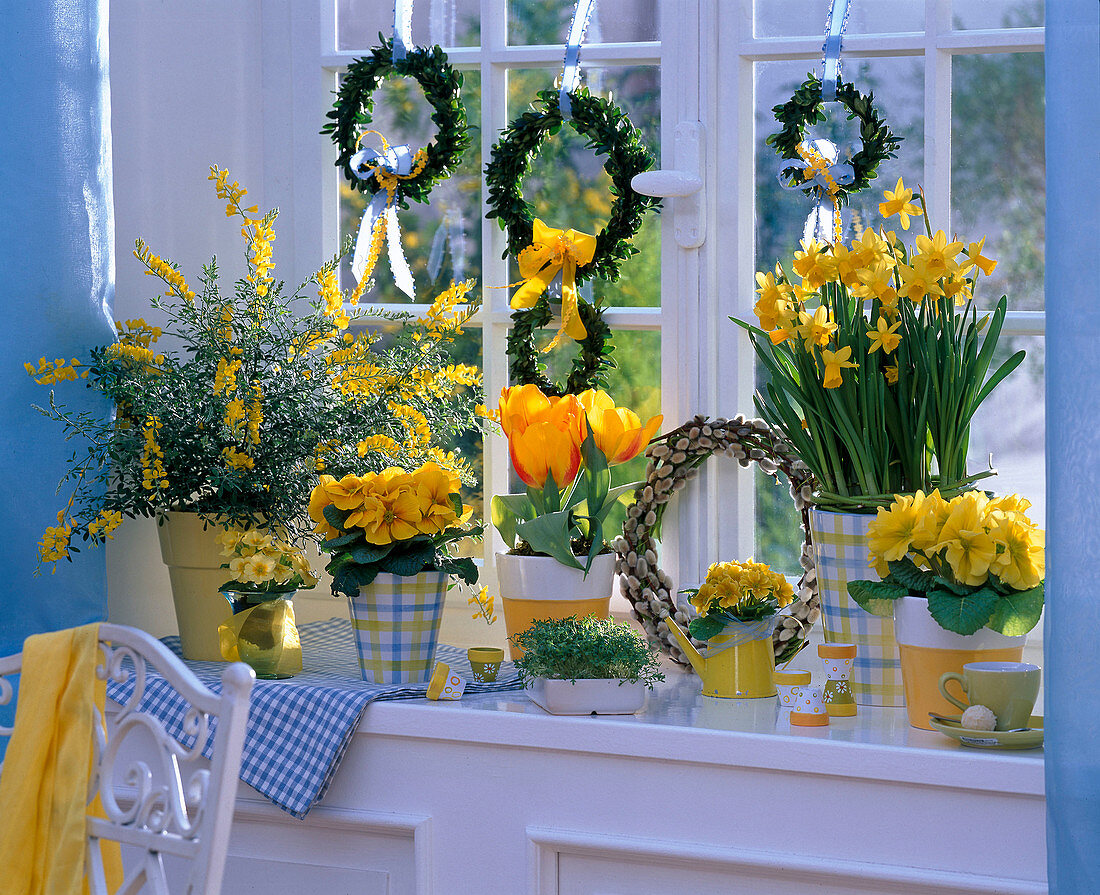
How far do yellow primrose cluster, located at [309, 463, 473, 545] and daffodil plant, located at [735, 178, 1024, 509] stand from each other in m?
0.41

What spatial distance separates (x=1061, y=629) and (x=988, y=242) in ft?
2.26

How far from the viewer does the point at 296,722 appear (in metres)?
1.33

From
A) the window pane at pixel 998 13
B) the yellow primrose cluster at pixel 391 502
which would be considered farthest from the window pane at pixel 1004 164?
the yellow primrose cluster at pixel 391 502

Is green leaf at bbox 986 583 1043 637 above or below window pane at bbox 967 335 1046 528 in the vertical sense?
below

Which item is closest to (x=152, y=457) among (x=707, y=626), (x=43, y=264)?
(x=43, y=264)

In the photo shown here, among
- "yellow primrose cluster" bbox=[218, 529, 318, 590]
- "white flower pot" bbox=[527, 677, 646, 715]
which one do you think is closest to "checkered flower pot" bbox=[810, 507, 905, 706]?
"white flower pot" bbox=[527, 677, 646, 715]

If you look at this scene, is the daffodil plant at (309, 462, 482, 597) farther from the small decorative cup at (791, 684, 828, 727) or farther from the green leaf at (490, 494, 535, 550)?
the small decorative cup at (791, 684, 828, 727)

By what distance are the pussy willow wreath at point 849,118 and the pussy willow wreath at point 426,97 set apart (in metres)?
0.44

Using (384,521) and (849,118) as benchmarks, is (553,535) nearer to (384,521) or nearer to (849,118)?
(384,521)

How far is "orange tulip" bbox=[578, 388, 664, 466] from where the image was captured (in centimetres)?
151

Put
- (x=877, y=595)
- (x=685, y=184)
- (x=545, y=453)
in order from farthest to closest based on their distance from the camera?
1. (x=685, y=184)
2. (x=545, y=453)
3. (x=877, y=595)

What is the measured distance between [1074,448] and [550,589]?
0.67 metres

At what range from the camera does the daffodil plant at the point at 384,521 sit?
1375 millimetres

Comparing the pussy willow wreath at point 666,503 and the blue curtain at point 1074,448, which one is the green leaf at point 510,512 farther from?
the blue curtain at point 1074,448
